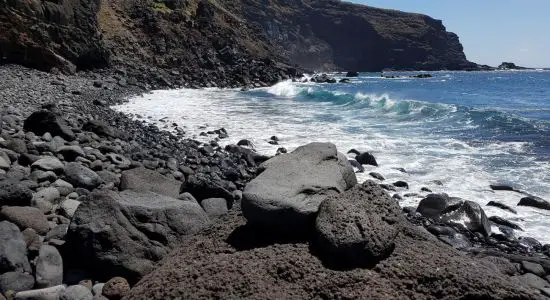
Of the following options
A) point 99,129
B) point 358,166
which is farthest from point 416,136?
point 99,129

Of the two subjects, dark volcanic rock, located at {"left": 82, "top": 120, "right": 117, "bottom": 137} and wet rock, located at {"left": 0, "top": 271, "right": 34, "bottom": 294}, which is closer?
wet rock, located at {"left": 0, "top": 271, "right": 34, "bottom": 294}

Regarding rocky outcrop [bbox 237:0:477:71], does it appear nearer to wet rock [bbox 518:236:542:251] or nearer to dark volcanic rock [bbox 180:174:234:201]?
wet rock [bbox 518:236:542:251]

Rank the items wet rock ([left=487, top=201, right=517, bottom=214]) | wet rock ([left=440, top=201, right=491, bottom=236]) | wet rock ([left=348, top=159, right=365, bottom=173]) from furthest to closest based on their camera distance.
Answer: wet rock ([left=348, top=159, right=365, bottom=173]), wet rock ([left=487, top=201, right=517, bottom=214]), wet rock ([left=440, top=201, right=491, bottom=236])

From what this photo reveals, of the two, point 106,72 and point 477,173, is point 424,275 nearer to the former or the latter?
point 477,173

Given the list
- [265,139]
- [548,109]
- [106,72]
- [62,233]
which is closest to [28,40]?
[106,72]

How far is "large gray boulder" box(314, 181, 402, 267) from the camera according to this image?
12.4 ft

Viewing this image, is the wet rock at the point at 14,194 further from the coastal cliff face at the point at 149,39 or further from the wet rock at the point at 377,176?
the coastal cliff face at the point at 149,39

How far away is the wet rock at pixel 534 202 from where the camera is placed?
949 cm

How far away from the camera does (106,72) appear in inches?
1256

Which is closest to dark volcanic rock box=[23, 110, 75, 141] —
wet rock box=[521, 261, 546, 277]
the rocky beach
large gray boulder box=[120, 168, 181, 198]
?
the rocky beach

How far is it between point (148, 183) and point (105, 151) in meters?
3.56

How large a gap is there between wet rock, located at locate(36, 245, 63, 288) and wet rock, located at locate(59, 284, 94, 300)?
27cm

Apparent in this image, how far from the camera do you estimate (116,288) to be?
4.24m

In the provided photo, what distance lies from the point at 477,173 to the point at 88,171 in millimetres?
10156
